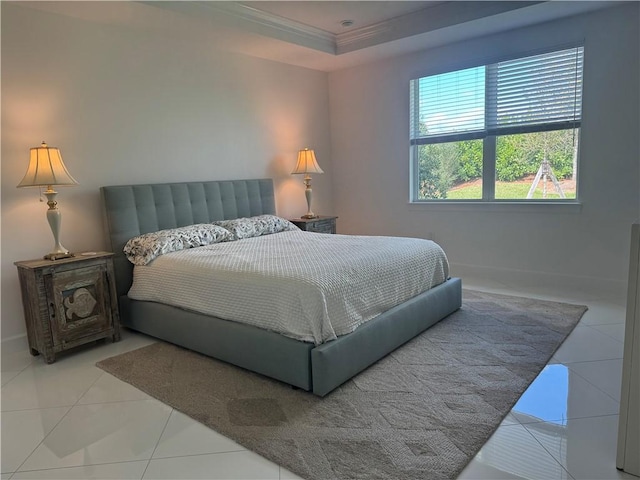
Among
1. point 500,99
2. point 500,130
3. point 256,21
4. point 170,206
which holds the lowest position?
point 170,206

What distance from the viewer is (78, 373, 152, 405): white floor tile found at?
92.5 inches

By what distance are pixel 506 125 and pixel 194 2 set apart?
3123mm

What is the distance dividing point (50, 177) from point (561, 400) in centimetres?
330

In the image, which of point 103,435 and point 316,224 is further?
point 316,224

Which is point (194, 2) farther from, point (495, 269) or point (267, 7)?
point (495, 269)

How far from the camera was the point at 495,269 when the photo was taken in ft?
15.0

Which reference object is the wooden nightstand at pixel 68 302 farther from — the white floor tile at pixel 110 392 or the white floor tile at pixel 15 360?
the white floor tile at pixel 110 392

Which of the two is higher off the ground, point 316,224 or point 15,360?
point 316,224

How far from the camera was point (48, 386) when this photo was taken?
2537 millimetres

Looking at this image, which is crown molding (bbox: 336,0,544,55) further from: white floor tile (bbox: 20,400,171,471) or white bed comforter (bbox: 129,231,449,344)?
white floor tile (bbox: 20,400,171,471)

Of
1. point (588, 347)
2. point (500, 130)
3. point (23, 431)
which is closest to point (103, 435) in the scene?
point (23, 431)

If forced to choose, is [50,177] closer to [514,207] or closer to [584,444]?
[584,444]

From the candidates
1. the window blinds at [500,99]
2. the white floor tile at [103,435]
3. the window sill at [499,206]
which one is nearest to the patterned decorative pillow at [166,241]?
the white floor tile at [103,435]

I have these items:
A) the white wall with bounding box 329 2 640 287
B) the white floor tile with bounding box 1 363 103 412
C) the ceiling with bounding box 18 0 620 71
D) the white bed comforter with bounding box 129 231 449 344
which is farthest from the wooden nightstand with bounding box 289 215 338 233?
the white floor tile with bounding box 1 363 103 412
